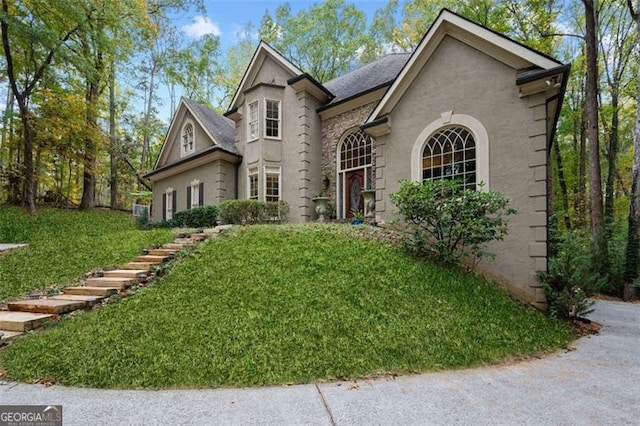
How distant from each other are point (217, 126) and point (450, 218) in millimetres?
13515

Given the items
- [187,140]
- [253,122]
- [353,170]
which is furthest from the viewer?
[187,140]

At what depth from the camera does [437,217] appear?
608 cm

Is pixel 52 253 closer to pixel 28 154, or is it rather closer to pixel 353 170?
pixel 28 154

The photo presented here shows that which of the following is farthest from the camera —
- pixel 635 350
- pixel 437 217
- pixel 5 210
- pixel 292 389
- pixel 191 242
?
pixel 5 210

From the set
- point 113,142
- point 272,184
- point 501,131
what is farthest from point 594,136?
point 113,142

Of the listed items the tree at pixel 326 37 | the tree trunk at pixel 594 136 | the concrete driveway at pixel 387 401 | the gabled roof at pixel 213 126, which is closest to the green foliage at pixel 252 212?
the gabled roof at pixel 213 126

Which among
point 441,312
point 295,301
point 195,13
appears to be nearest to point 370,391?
point 295,301

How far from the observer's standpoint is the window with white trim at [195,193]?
46.3 ft

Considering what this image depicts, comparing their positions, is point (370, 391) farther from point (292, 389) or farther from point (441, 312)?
point (441, 312)

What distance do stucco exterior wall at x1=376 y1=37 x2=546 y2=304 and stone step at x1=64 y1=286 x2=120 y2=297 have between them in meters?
6.34

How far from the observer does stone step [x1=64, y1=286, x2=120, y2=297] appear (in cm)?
520

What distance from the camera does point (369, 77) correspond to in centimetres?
1220

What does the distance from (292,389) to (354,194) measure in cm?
897

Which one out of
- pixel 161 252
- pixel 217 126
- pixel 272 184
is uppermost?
pixel 217 126
